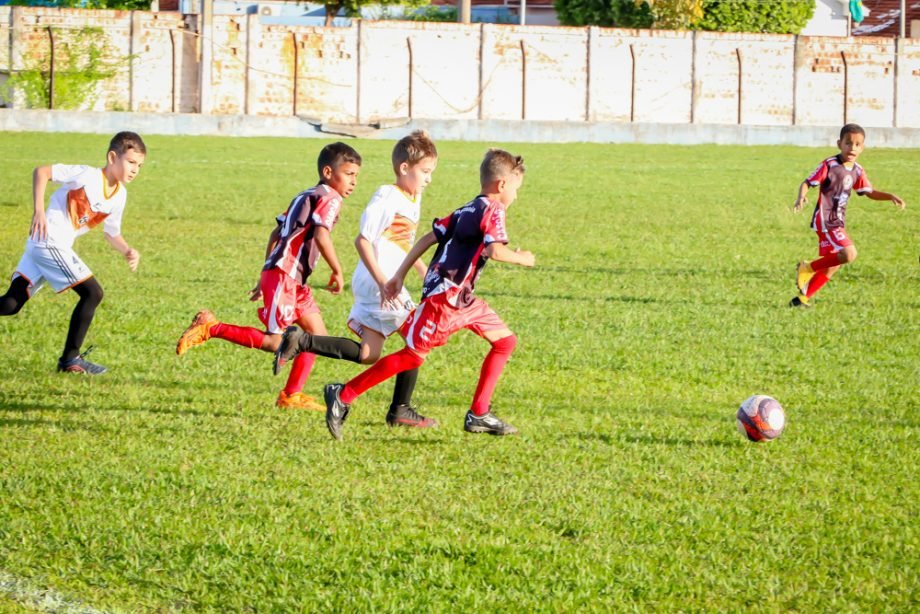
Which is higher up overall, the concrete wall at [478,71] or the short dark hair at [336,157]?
the concrete wall at [478,71]

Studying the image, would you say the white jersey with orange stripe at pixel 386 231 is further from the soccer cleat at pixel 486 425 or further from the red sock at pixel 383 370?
the soccer cleat at pixel 486 425

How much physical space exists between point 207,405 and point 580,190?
16085 mm

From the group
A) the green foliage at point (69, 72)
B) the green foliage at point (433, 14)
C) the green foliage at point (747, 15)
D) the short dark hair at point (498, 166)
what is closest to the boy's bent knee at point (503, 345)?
the short dark hair at point (498, 166)

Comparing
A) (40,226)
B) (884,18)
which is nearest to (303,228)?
(40,226)

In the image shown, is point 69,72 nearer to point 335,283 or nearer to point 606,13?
point 606,13

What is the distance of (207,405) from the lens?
23.5 feet

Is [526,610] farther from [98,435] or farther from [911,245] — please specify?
[911,245]

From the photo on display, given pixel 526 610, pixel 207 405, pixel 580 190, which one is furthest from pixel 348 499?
pixel 580 190

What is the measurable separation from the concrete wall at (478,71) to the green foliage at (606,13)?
528 cm

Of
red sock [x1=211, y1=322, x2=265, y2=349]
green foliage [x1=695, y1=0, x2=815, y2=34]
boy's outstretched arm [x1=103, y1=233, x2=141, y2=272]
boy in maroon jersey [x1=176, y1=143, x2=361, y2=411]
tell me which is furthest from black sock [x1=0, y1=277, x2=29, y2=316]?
green foliage [x1=695, y1=0, x2=815, y2=34]

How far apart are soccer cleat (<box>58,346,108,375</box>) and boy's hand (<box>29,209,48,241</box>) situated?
77 centimetres

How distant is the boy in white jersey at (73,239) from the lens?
7.97m

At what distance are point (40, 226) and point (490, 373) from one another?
9.82 feet

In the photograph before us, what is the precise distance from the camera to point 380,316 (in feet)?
22.7
